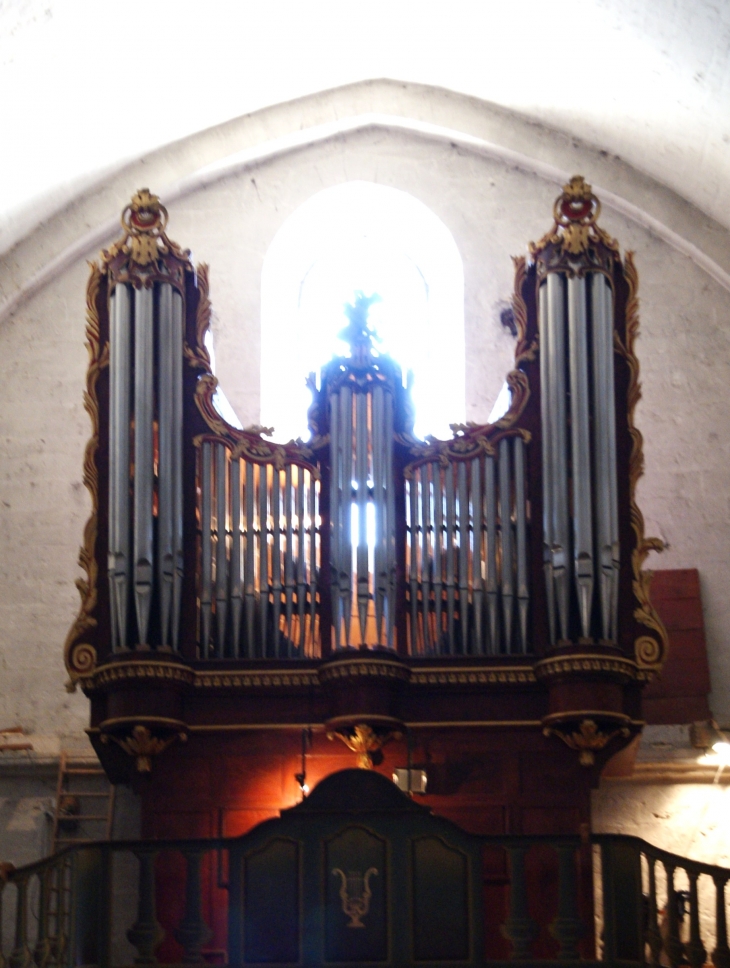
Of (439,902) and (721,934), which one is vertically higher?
(439,902)

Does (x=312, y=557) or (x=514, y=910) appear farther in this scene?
(x=312, y=557)

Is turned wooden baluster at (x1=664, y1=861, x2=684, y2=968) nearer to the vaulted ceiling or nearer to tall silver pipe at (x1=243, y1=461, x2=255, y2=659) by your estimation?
tall silver pipe at (x1=243, y1=461, x2=255, y2=659)

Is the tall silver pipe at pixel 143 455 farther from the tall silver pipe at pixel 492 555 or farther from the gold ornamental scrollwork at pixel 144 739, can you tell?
the tall silver pipe at pixel 492 555

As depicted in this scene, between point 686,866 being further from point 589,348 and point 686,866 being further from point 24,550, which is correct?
point 24,550

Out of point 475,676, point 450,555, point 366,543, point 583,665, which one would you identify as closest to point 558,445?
point 450,555

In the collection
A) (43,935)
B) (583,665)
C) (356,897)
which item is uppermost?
(583,665)

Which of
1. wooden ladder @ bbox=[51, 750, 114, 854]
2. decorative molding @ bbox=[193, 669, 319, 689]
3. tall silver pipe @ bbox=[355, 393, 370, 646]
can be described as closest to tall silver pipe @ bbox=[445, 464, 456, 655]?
tall silver pipe @ bbox=[355, 393, 370, 646]

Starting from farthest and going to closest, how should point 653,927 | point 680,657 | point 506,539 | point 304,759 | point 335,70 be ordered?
1. point 335,70
2. point 680,657
3. point 506,539
4. point 304,759
5. point 653,927

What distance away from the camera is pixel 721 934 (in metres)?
12.5

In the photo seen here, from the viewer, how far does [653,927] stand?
12.7 metres

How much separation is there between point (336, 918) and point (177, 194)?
6.80m

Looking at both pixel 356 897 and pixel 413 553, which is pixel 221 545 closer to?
pixel 413 553

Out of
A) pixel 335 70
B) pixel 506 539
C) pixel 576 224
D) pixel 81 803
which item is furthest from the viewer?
pixel 335 70

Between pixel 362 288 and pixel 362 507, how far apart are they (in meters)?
3.65
